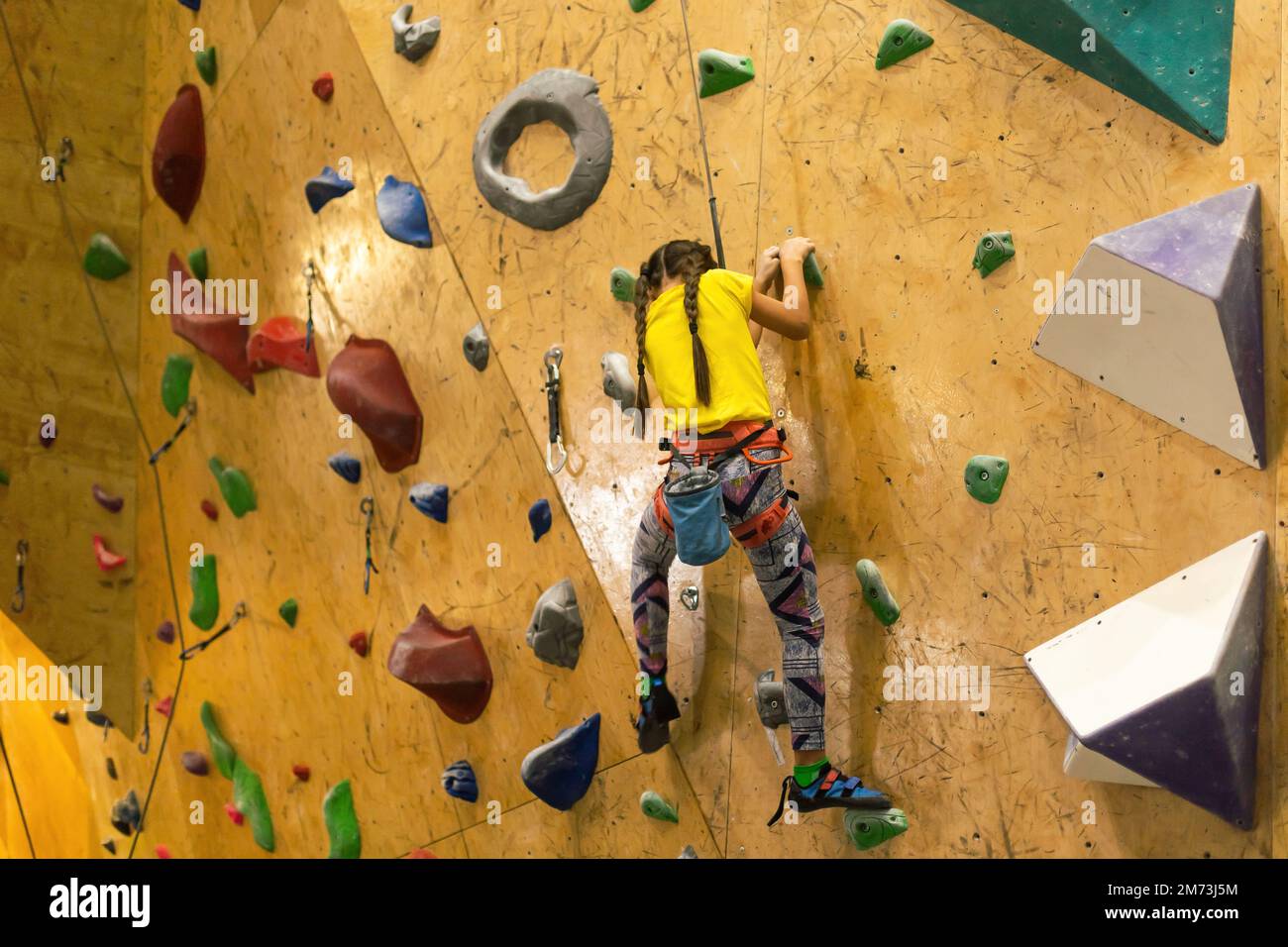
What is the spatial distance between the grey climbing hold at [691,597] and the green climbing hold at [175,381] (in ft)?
7.96

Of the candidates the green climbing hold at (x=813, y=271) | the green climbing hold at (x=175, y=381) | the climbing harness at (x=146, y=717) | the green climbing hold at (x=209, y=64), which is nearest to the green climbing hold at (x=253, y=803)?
the climbing harness at (x=146, y=717)

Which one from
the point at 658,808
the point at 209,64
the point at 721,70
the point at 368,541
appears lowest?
the point at 658,808

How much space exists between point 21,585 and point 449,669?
2.33 metres

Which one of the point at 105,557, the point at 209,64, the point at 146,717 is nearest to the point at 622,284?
the point at 209,64

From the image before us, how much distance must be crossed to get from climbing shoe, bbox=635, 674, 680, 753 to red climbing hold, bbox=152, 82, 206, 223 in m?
2.76

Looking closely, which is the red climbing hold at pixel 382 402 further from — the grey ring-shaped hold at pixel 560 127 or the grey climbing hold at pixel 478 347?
the grey ring-shaped hold at pixel 560 127

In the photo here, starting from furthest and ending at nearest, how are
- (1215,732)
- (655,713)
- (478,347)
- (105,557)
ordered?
(105,557), (478,347), (655,713), (1215,732)

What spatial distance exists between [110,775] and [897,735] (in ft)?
12.0

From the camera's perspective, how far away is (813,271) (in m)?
3.46

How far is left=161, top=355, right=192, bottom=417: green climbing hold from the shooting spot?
5141 millimetres

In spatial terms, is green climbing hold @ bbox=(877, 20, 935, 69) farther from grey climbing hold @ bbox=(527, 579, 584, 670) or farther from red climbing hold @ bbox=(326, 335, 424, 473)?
red climbing hold @ bbox=(326, 335, 424, 473)

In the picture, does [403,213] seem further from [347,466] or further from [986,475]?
[986,475]

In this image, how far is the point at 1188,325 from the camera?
9.77 ft

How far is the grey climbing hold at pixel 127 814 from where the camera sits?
17.9 ft
